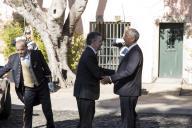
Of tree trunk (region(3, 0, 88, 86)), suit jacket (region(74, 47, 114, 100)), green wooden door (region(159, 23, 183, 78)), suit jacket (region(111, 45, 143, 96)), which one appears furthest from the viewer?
green wooden door (region(159, 23, 183, 78))

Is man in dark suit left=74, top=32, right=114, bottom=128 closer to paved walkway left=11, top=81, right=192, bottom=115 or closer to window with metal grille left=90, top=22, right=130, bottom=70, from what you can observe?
paved walkway left=11, top=81, right=192, bottom=115

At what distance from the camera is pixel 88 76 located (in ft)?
24.8

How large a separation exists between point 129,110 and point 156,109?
159 inches

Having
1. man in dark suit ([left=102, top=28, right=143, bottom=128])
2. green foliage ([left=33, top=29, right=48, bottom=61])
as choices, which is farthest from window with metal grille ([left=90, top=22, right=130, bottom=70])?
man in dark suit ([left=102, top=28, right=143, bottom=128])

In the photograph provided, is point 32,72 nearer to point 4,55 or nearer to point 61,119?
point 61,119

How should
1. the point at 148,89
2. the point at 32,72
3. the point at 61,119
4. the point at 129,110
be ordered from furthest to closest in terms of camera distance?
the point at 148,89 → the point at 61,119 → the point at 32,72 → the point at 129,110

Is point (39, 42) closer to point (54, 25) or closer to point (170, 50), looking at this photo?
point (54, 25)

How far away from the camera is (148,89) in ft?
51.7

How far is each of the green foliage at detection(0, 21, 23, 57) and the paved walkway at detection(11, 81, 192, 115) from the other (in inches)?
109

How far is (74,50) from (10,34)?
2180mm

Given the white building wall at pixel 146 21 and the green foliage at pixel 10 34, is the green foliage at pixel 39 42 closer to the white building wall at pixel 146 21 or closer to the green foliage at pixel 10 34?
the green foliage at pixel 10 34

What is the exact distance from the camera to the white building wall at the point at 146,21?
57.5ft

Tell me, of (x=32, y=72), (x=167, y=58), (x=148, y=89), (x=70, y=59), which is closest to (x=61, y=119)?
(x=32, y=72)

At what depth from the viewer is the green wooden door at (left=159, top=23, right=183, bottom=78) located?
701 inches
